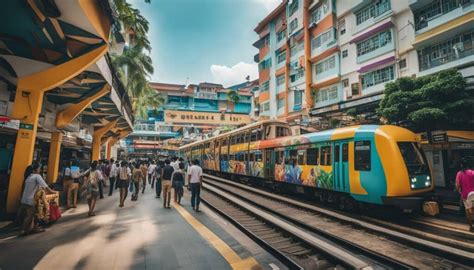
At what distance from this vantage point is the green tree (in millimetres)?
11070

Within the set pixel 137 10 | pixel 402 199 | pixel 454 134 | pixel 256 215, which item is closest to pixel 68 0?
pixel 256 215

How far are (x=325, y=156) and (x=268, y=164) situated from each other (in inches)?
178

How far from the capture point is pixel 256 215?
8172 millimetres

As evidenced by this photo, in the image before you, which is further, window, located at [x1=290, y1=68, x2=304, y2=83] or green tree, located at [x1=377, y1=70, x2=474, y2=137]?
window, located at [x1=290, y1=68, x2=304, y2=83]

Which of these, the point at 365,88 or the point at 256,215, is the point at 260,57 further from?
the point at 256,215

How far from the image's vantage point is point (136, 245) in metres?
5.23

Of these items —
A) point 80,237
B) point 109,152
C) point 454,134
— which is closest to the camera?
point 80,237

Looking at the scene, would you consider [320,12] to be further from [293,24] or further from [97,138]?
[97,138]

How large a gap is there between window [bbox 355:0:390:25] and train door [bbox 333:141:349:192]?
14409mm

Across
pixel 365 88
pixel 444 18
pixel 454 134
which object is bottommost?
pixel 454 134

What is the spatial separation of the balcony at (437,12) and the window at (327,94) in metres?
7.54

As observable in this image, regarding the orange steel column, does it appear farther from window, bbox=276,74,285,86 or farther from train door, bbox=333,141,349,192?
train door, bbox=333,141,349,192

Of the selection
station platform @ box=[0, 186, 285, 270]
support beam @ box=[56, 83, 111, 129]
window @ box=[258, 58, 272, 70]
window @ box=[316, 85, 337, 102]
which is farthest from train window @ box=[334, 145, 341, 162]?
window @ box=[258, 58, 272, 70]

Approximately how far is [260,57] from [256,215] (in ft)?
95.6
